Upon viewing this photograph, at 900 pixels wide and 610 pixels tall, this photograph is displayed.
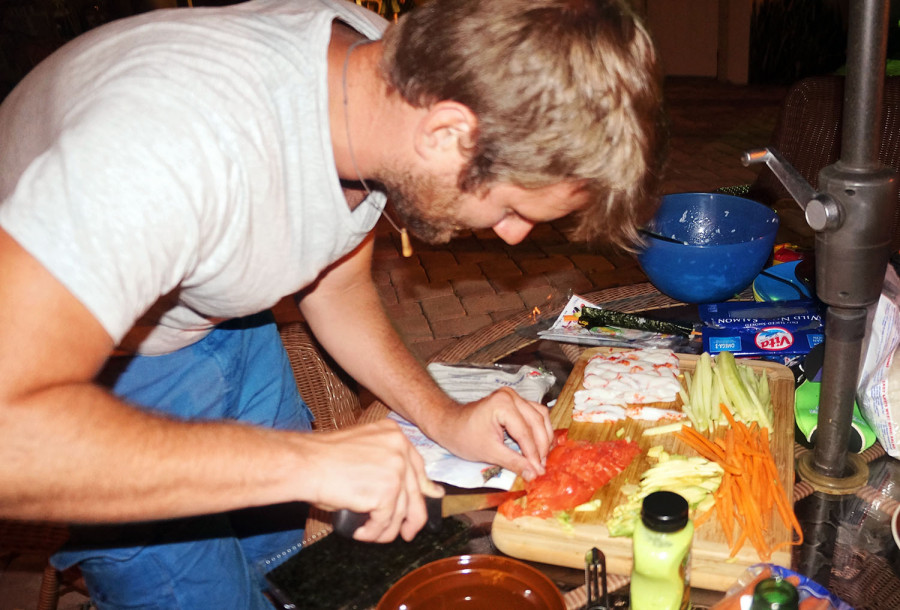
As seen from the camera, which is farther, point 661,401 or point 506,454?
point 661,401

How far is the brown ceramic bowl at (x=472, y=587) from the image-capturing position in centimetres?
116

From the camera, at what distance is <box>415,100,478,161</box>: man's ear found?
1260 mm

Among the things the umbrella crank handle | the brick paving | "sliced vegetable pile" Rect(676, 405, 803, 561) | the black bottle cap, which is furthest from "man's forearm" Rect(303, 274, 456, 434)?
the brick paving

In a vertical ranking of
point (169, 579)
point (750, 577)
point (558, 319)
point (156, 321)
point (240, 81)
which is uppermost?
point (240, 81)

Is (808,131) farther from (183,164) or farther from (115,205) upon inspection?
(115,205)

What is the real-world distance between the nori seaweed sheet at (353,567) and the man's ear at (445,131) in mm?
681

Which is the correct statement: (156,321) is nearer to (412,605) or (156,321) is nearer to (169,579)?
(169,579)

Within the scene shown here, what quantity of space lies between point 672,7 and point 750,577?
32.0 feet

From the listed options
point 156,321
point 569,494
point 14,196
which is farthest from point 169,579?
point 14,196

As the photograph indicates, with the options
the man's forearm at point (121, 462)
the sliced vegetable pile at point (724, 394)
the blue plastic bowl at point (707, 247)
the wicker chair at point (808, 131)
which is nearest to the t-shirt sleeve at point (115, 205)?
the man's forearm at point (121, 462)

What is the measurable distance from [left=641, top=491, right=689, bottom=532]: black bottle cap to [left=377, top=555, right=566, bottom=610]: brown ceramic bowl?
0.18 metres

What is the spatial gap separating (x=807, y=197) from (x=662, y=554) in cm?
64

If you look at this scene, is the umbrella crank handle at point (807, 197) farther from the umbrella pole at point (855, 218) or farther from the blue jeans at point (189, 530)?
the blue jeans at point (189, 530)

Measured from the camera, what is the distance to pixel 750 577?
3.81 feet
